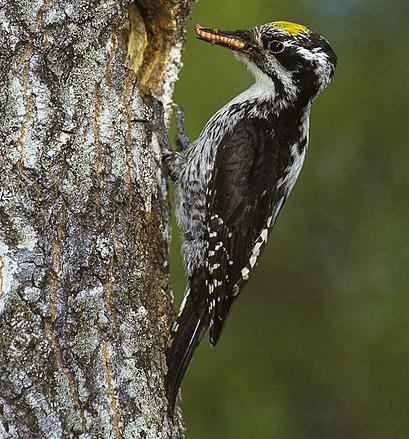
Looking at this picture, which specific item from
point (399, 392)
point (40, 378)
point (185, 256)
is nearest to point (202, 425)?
point (399, 392)

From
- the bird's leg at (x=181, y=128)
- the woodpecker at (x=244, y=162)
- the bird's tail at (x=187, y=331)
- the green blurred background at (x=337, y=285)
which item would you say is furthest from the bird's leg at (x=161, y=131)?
the green blurred background at (x=337, y=285)

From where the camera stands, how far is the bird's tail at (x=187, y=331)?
3.08m

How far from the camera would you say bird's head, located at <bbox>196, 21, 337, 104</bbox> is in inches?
148

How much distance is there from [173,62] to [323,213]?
2.02 metres

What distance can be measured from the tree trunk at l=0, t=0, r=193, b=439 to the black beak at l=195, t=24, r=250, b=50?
590 millimetres

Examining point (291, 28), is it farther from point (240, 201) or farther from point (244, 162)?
point (240, 201)

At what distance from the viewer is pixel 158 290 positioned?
3115 millimetres

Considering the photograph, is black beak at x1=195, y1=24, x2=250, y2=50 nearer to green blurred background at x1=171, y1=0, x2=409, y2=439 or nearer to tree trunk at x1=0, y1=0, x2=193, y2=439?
tree trunk at x1=0, y1=0, x2=193, y2=439

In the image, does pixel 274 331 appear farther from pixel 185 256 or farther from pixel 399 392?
pixel 185 256

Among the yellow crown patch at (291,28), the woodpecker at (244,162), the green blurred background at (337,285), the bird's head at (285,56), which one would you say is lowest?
the green blurred background at (337,285)

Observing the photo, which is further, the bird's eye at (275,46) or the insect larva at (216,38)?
the bird's eye at (275,46)

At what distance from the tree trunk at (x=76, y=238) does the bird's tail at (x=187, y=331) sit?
6cm

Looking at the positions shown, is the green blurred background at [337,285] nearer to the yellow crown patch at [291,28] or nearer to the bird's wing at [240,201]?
the yellow crown patch at [291,28]

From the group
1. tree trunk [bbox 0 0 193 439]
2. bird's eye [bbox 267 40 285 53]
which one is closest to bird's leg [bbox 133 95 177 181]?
tree trunk [bbox 0 0 193 439]
